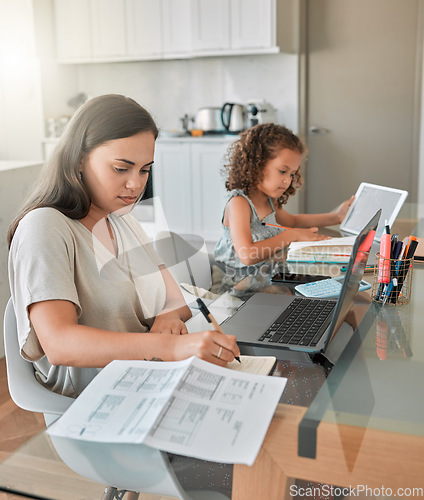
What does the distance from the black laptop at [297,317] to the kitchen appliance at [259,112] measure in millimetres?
2864

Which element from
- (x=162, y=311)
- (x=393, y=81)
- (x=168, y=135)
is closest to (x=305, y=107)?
(x=393, y=81)

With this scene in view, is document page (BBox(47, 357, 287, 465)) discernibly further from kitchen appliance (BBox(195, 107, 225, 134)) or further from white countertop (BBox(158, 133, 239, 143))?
kitchen appliance (BBox(195, 107, 225, 134))

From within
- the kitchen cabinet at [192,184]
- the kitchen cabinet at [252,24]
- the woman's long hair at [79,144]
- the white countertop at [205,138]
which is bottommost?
the kitchen cabinet at [192,184]

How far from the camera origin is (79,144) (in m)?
→ 1.08

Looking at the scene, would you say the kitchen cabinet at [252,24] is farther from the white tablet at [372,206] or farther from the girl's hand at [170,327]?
the girl's hand at [170,327]

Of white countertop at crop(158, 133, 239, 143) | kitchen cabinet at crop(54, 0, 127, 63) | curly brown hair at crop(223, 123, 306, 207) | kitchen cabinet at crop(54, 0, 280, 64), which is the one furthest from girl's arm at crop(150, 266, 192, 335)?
kitchen cabinet at crop(54, 0, 127, 63)

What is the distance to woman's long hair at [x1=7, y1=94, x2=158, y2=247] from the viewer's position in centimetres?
107

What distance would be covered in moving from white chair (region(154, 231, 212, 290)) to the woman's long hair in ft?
1.53

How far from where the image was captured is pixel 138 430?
70 cm

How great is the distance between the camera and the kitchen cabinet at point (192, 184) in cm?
407

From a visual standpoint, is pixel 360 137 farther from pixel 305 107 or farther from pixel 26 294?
pixel 26 294

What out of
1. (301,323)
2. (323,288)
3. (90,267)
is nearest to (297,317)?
(301,323)

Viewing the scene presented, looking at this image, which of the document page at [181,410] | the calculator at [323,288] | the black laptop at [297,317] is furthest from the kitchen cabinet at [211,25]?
the document page at [181,410]

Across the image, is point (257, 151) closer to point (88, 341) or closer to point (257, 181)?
point (257, 181)
